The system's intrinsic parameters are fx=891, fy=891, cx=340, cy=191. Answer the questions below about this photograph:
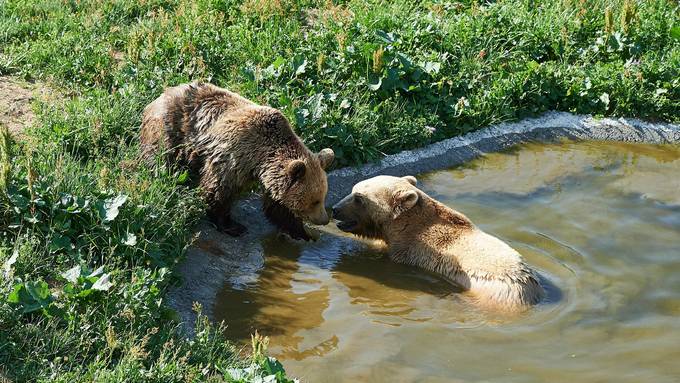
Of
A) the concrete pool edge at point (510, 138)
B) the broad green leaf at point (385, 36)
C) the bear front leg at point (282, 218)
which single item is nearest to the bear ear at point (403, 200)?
the bear front leg at point (282, 218)

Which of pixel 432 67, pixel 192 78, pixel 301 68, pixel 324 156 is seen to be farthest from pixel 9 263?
pixel 432 67

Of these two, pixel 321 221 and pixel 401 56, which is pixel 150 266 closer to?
pixel 321 221

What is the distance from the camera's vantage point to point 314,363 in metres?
6.26

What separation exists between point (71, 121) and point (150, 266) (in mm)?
2467

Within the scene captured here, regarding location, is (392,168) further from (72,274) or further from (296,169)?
(72,274)

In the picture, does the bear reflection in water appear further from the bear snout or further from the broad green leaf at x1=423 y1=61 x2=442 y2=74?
the broad green leaf at x1=423 y1=61 x2=442 y2=74

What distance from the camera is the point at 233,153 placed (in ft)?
26.5

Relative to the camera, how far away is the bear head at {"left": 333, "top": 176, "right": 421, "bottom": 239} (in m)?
8.33

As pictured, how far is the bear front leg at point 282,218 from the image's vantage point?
8227 millimetres

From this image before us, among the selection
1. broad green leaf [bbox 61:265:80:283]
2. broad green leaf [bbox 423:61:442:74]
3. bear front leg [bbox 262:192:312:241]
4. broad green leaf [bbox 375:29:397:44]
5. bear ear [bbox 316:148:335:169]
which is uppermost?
broad green leaf [bbox 375:29:397:44]

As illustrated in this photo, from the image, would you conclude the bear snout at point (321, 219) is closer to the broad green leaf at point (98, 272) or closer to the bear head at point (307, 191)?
the bear head at point (307, 191)

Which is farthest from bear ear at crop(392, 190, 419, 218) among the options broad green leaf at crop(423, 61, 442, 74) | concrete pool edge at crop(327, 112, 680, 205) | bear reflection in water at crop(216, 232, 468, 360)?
broad green leaf at crop(423, 61, 442, 74)

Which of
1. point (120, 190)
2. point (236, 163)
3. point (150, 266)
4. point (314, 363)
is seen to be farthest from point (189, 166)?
point (314, 363)

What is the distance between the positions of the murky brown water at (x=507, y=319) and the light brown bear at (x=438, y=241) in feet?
0.55
